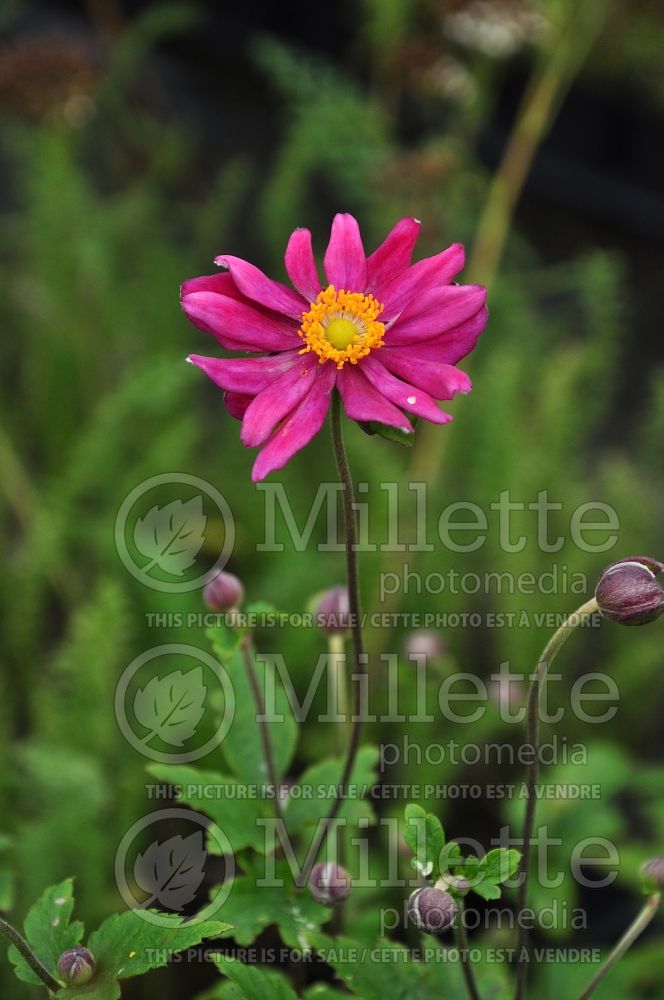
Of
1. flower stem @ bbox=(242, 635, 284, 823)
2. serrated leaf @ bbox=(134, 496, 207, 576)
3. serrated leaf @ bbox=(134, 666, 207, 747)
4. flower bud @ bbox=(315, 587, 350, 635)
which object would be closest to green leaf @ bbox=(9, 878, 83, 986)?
flower stem @ bbox=(242, 635, 284, 823)

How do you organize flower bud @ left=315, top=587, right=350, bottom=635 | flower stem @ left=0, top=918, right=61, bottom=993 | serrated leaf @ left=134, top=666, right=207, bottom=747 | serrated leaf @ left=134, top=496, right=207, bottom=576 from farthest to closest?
serrated leaf @ left=134, top=496, right=207, bottom=576, serrated leaf @ left=134, top=666, right=207, bottom=747, flower bud @ left=315, top=587, right=350, bottom=635, flower stem @ left=0, top=918, right=61, bottom=993

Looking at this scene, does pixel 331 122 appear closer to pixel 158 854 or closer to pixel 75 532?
pixel 75 532

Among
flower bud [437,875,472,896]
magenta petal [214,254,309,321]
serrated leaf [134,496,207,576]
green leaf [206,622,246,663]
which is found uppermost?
magenta petal [214,254,309,321]

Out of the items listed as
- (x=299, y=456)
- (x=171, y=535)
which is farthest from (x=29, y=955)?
(x=299, y=456)

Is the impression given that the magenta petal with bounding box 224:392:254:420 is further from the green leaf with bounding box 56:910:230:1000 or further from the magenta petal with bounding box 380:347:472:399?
the green leaf with bounding box 56:910:230:1000

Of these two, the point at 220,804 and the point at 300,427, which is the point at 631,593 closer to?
the point at 300,427
